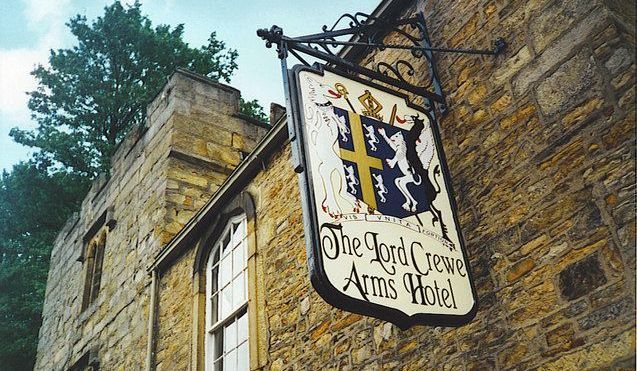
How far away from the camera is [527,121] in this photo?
13.6ft

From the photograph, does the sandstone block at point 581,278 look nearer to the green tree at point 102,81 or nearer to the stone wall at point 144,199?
the stone wall at point 144,199

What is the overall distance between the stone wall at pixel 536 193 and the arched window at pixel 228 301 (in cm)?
171

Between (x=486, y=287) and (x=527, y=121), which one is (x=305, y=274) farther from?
(x=527, y=121)

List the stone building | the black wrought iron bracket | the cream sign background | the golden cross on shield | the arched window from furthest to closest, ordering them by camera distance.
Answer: the arched window < the black wrought iron bracket < the golden cross on shield < the stone building < the cream sign background

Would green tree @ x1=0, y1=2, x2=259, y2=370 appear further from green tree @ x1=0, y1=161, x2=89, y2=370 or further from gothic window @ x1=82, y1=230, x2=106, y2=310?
gothic window @ x1=82, y1=230, x2=106, y2=310

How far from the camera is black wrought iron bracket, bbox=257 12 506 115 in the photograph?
454 centimetres

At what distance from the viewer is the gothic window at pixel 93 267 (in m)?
11.9

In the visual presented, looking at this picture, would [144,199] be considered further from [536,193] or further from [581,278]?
[581,278]

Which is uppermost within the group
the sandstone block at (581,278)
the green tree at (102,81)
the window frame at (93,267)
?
the green tree at (102,81)

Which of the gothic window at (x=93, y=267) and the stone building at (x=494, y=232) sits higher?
the gothic window at (x=93, y=267)

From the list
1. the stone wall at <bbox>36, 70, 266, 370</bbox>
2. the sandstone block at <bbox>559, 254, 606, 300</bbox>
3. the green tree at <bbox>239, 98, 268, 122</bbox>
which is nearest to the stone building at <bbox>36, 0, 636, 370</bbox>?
the sandstone block at <bbox>559, 254, 606, 300</bbox>

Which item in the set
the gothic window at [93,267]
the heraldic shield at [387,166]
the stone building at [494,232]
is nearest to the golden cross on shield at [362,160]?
the heraldic shield at [387,166]

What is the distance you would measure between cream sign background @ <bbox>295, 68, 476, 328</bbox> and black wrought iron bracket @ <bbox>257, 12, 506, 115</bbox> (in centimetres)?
25

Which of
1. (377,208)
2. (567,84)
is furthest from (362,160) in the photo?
(567,84)
